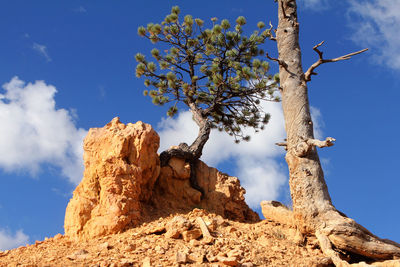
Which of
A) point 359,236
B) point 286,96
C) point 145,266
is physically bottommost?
point 145,266

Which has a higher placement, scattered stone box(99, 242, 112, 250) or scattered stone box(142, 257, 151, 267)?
scattered stone box(99, 242, 112, 250)

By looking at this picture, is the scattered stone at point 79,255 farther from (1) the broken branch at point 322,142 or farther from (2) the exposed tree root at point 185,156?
(1) the broken branch at point 322,142

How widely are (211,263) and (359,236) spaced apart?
312cm

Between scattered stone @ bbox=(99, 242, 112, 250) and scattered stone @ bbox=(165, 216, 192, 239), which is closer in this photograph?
scattered stone @ bbox=(99, 242, 112, 250)

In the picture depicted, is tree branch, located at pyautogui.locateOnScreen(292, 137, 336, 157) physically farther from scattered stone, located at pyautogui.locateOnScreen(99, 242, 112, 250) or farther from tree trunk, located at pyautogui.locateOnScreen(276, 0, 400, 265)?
scattered stone, located at pyautogui.locateOnScreen(99, 242, 112, 250)

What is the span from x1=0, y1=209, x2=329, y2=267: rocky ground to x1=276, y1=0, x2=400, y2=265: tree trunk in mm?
491

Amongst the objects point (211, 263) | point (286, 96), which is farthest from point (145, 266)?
point (286, 96)

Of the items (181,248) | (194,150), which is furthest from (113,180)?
(194,150)

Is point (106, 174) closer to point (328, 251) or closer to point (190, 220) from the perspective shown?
point (190, 220)

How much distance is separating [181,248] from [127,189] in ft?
7.79

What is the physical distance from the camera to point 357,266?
6684 mm

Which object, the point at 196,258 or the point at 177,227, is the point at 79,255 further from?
the point at 196,258

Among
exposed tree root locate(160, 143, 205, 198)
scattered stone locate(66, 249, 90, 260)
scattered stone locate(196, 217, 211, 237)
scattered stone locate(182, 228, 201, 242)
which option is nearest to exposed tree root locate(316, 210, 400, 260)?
scattered stone locate(196, 217, 211, 237)

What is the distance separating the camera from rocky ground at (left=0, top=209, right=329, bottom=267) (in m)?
6.19
